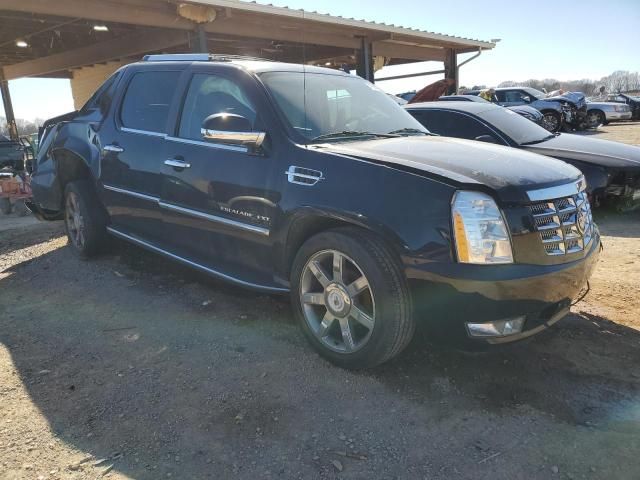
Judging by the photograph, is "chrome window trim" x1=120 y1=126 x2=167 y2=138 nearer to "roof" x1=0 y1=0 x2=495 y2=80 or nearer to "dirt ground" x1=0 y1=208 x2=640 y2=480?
"dirt ground" x1=0 y1=208 x2=640 y2=480

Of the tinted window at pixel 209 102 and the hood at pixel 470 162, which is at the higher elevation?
the tinted window at pixel 209 102

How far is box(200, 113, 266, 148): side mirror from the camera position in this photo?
3217 mm

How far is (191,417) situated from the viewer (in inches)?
105

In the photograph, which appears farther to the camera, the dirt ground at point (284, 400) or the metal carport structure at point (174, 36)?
the metal carport structure at point (174, 36)

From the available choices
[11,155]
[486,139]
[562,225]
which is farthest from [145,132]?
[11,155]

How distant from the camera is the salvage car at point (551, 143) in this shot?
20.6 feet

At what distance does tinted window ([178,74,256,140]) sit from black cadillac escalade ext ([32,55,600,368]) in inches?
0.5

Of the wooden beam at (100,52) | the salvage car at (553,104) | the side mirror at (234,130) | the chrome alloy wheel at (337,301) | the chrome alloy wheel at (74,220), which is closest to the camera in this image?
the chrome alloy wheel at (337,301)

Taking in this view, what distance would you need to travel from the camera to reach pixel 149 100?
172 inches

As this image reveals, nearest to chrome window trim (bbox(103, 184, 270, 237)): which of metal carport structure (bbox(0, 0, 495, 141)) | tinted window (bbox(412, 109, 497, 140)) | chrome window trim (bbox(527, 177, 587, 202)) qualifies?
chrome window trim (bbox(527, 177, 587, 202))

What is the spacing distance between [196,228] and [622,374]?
2883mm

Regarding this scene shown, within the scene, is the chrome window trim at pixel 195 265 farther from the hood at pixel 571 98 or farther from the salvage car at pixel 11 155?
the hood at pixel 571 98

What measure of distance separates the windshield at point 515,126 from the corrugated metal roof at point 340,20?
665cm

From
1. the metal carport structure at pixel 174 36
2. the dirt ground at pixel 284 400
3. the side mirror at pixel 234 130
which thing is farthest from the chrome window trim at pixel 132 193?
the metal carport structure at pixel 174 36
